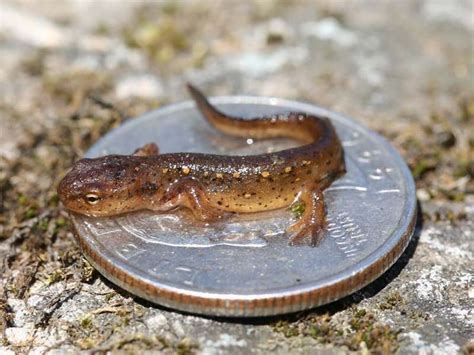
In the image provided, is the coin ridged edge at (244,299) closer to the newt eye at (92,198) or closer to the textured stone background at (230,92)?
the textured stone background at (230,92)

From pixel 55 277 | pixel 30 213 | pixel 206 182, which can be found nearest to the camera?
pixel 55 277

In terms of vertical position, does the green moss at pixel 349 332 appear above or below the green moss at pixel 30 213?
above

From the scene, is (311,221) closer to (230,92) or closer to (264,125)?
(264,125)

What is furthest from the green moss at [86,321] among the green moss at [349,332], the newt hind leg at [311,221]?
the newt hind leg at [311,221]

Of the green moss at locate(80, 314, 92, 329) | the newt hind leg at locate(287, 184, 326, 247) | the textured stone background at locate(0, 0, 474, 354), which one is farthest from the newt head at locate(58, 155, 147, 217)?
the newt hind leg at locate(287, 184, 326, 247)

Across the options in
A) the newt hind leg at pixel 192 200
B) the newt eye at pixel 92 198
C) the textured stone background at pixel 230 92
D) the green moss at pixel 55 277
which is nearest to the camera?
the textured stone background at pixel 230 92

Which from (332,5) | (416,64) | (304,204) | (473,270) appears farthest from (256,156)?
(332,5)

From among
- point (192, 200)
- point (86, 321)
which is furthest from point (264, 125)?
point (86, 321)
